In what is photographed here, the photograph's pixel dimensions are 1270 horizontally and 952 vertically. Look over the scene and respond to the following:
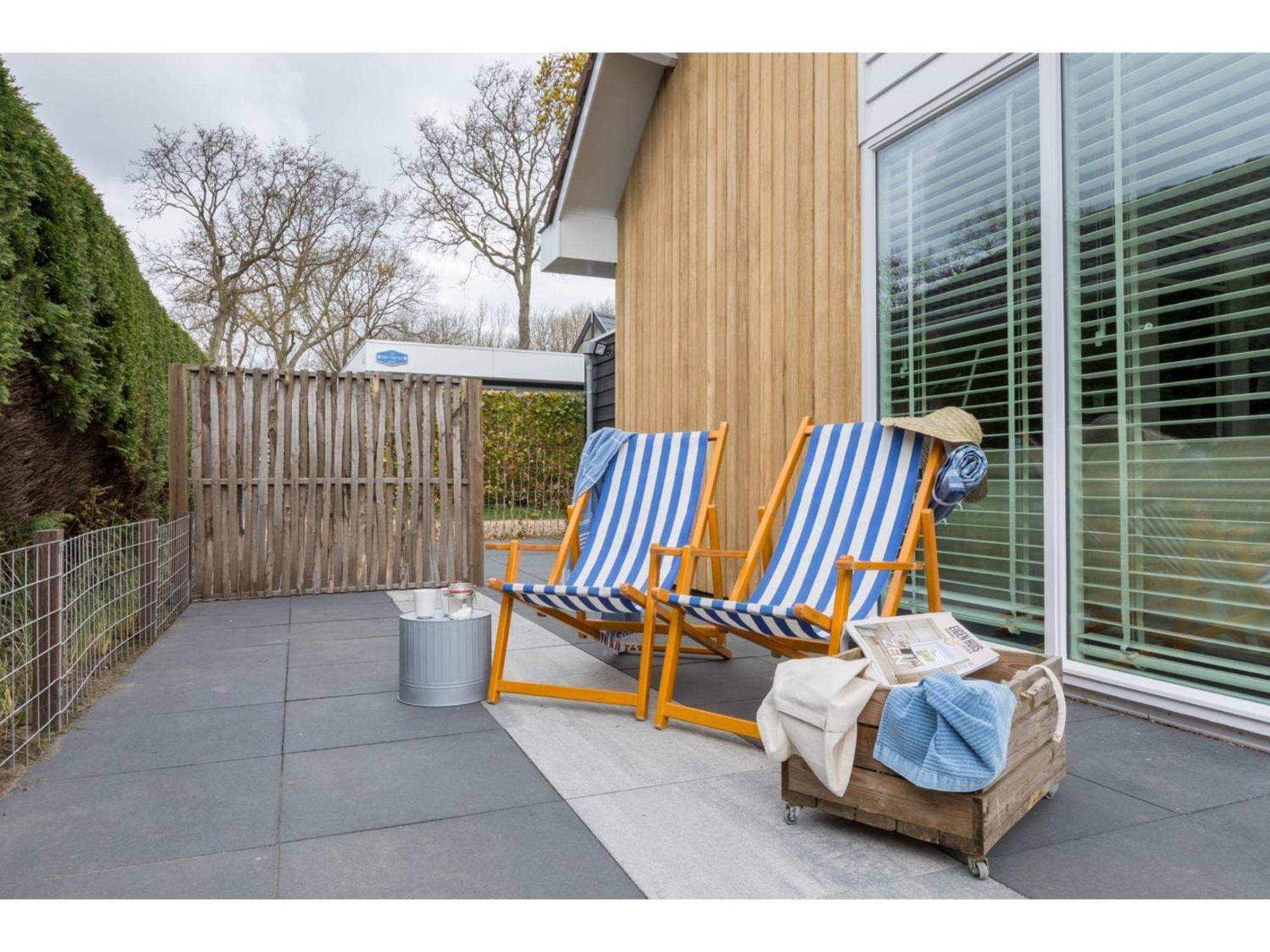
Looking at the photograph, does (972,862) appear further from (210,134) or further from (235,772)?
(210,134)

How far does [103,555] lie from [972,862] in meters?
3.60

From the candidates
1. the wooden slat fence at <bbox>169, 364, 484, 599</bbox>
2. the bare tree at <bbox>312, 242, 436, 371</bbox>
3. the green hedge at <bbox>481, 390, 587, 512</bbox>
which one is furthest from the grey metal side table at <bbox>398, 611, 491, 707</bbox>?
the bare tree at <bbox>312, 242, 436, 371</bbox>

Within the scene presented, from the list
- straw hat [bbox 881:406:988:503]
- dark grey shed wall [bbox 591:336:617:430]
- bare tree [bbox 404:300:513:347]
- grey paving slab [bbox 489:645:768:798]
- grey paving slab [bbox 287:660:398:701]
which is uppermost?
bare tree [bbox 404:300:513:347]

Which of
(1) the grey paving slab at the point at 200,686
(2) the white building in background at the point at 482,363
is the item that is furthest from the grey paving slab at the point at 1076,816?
(2) the white building in background at the point at 482,363

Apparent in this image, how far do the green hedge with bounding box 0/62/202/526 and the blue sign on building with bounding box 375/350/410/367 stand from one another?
6655 mm

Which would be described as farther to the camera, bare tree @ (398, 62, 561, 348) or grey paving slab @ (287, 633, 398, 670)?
bare tree @ (398, 62, 561, 348)

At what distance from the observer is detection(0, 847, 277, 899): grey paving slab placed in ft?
5.62

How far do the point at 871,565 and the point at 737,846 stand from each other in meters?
0.97

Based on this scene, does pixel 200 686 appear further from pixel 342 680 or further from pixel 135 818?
pixel 135 818

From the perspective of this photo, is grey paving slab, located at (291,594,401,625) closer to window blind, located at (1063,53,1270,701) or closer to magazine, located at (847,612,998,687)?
magazine, located at (847,612,998,687)

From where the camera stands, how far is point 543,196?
15.6 meters

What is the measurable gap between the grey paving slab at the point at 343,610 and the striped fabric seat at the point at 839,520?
281 centimetres

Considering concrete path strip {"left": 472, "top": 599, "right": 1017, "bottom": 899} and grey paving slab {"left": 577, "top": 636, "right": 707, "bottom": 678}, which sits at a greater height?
concrete path strip {"left": 472, "top": 599, "right": 1017, "bottom": 899}
